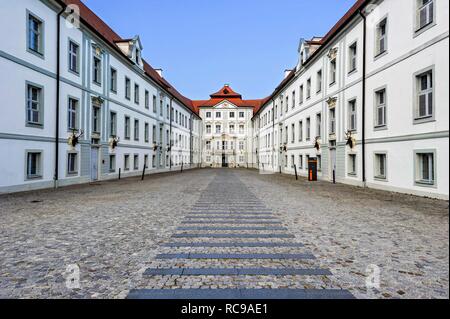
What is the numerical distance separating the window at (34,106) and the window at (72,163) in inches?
112

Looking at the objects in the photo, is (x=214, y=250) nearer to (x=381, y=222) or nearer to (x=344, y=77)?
(x=381, y=222)

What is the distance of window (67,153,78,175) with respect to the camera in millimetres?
16250

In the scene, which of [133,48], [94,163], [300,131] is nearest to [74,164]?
[94,163]

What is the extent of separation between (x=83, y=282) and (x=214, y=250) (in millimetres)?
1971

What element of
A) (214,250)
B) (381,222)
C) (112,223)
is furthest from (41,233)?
(381,222)

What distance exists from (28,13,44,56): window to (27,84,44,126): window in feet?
5.82

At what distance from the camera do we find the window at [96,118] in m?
19.4

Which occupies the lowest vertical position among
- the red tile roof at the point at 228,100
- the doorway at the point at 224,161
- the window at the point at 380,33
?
the doorway at the point at 224,161

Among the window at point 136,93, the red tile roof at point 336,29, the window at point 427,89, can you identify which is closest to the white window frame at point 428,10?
the window at point 427,89

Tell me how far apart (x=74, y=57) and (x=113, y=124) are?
6097 mm

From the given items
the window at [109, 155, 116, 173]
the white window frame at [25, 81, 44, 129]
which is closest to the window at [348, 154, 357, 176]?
the window at [109, 155, 116, 173]

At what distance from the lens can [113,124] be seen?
2219 cm

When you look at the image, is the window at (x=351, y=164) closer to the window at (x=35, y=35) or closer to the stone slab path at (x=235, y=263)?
the stone slab path at (x=235, y=263)

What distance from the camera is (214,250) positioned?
4676 mm
